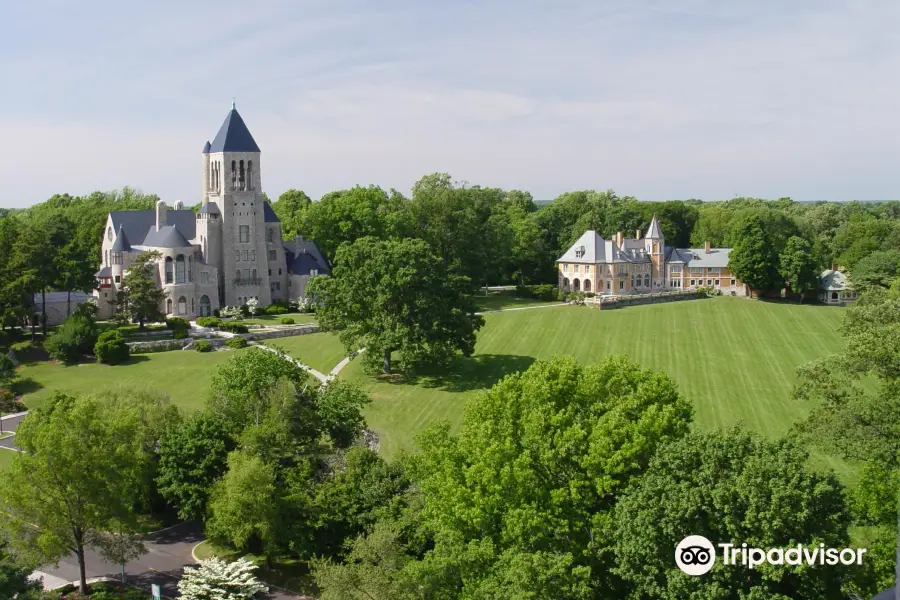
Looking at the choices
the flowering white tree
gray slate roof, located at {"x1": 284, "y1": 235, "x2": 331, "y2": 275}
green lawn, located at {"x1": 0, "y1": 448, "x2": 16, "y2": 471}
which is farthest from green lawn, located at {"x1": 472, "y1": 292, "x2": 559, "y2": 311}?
the flowering white tree

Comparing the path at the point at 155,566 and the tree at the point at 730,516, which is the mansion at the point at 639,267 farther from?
the tree at the point at 730,516

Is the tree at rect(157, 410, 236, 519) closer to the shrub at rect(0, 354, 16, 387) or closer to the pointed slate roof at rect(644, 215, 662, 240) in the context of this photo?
the shrub at rect(0, 354, 16, 387)

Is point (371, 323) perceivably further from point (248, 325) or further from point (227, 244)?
point (227, 244)

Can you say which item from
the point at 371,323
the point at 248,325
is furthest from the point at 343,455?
the point at 248,325

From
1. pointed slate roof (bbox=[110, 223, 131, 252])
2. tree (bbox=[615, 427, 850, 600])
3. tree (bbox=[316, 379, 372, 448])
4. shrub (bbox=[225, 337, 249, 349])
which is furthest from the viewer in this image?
pointed slate roof (bbox=[110, 223, 131, 252])

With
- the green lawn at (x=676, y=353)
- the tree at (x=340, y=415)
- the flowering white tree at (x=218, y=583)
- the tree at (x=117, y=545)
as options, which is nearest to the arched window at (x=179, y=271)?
the green lawn at (x=676, y=353)

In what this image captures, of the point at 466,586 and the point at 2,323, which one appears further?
the point at 2,323
